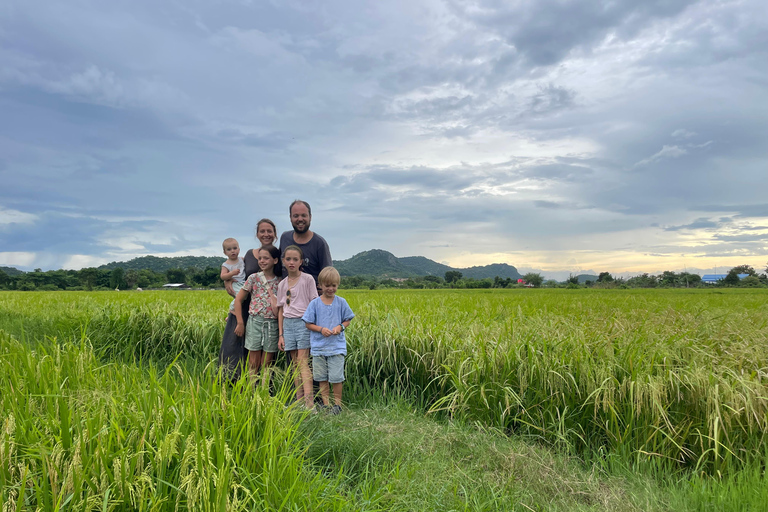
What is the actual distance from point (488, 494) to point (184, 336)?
20.3 feet

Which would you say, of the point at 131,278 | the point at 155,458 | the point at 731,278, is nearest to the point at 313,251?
the point at 155,458

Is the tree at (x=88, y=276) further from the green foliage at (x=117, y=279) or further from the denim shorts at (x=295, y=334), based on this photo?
the denim shorts at (x=295, y=334)

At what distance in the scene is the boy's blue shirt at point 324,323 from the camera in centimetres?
435

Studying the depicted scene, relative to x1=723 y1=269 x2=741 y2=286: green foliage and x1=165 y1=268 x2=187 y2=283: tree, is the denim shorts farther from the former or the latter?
x1=165 y1=268 x2=187 y2=283: tree

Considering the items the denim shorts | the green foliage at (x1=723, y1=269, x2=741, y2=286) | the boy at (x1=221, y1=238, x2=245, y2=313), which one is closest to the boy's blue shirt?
the denim shorts

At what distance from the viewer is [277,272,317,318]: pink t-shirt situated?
4527 millimetres

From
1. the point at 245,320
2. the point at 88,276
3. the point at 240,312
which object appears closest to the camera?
the point at 240,312

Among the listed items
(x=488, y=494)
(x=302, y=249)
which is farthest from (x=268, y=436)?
(x=302, y=249)

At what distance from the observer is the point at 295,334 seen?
4574 mm

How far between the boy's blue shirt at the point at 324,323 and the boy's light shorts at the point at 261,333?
2.21 ft

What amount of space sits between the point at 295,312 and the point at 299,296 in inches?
7.2

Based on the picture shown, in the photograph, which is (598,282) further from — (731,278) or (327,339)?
(327,339)

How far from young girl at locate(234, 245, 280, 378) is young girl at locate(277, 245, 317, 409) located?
0.22m

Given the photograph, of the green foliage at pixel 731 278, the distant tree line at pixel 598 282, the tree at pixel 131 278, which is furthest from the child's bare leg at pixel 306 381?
the tree at pixel 131 278
